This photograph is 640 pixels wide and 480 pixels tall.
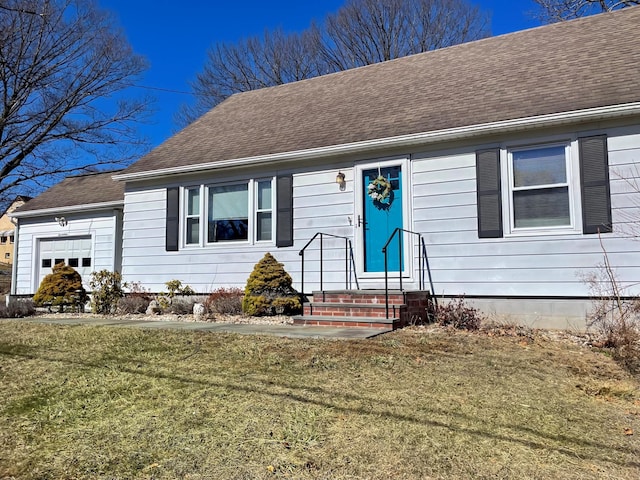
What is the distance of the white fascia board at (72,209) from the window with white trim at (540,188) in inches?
361

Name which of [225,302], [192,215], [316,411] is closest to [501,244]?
[225,302]

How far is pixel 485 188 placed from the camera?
7820 mm

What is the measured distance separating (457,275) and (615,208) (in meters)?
2.42

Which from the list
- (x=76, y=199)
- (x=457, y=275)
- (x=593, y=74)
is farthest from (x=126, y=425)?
(x=76, y=199)

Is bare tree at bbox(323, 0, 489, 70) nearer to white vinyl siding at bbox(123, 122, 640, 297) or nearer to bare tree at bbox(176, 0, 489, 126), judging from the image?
bare tree at bbox(176, 0, 489, 126)

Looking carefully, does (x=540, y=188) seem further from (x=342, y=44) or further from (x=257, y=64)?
(x=257, y=64)

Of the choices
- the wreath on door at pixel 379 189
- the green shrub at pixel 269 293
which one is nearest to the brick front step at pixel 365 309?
the green shrub at pixel 269 293

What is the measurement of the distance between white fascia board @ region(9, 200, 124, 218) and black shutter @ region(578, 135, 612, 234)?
10.1 m

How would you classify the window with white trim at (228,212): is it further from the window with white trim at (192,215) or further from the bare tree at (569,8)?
the bare tree at (569,8)

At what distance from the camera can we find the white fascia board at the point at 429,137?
6977 millimetres

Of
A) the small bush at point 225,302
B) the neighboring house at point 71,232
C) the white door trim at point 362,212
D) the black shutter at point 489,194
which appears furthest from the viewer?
the neighboring house at point 71,232

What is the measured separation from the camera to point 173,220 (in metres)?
10.8

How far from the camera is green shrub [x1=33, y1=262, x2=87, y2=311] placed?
1076cm

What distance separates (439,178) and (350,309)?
267 centimetres
